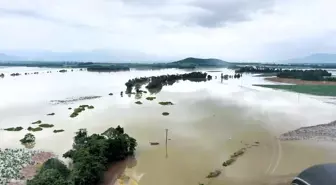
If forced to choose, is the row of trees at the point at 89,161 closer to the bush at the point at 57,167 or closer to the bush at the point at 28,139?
the bush at the point at 57,167

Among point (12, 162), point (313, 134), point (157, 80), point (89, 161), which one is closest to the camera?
point (89, 161)

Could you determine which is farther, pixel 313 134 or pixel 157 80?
pixel 157 80

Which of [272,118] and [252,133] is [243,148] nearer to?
[252,133]

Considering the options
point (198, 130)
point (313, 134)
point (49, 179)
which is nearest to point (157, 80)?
point (198, 130)

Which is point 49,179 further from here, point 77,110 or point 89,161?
point 77,110

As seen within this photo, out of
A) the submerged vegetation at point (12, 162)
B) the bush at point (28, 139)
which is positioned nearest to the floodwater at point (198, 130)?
the bush at point (28, 139)

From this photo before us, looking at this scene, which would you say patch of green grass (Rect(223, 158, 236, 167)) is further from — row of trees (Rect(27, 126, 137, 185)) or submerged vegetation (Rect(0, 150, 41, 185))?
submerged vegetation (Rect(0, 150, 41, 185))

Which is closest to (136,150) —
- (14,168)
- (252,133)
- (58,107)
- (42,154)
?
(42,154)
